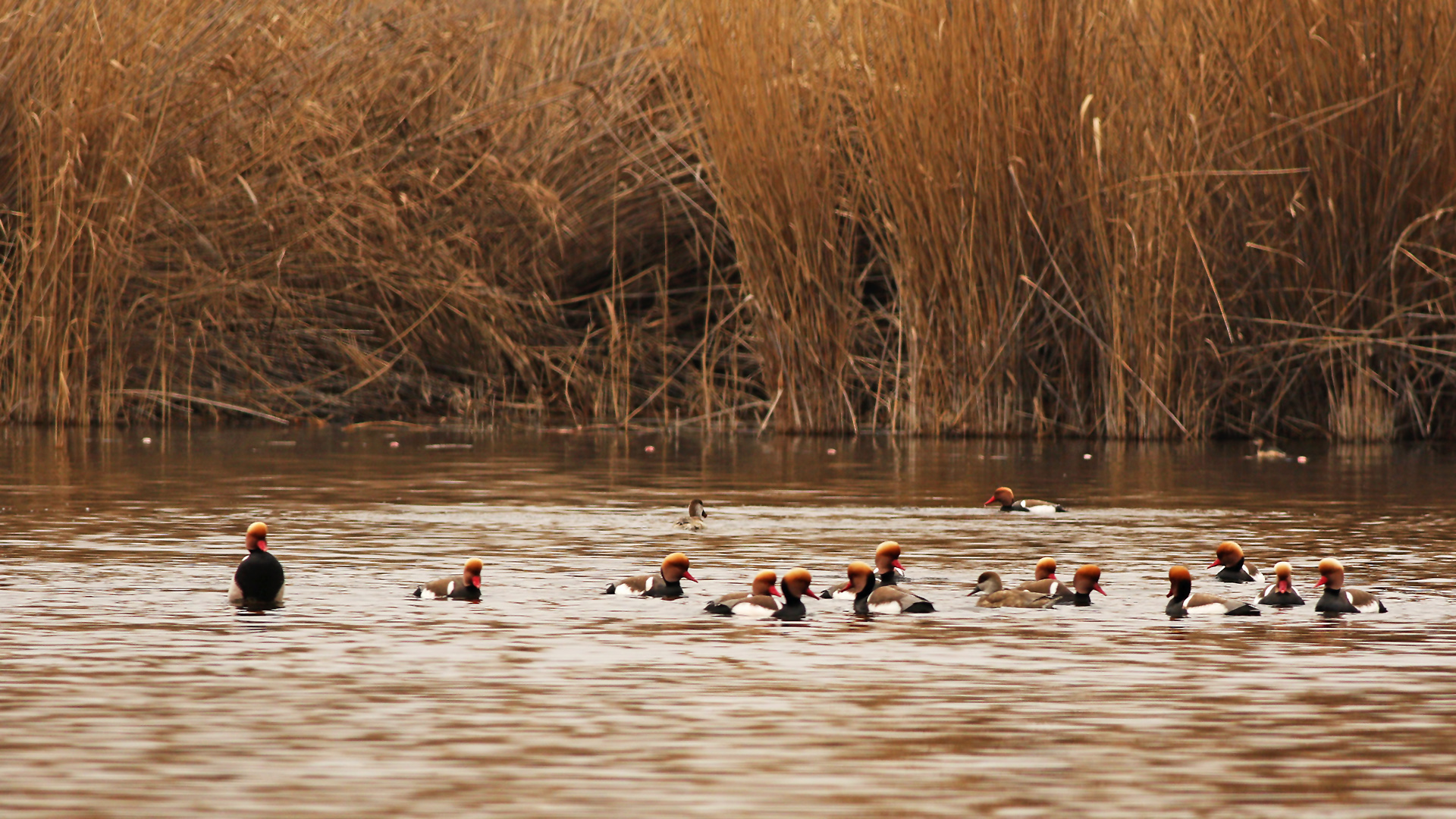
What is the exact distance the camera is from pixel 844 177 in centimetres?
2039

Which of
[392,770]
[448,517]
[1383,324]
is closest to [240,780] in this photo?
[392,770]

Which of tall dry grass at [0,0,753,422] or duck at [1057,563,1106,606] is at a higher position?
tall dry grass at [0,0,753,422]

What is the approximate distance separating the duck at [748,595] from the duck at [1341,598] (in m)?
2.16

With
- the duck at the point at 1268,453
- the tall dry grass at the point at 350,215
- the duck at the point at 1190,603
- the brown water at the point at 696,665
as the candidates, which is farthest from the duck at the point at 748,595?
the tall dry grass at the point at 350,215

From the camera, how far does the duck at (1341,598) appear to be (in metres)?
9.30

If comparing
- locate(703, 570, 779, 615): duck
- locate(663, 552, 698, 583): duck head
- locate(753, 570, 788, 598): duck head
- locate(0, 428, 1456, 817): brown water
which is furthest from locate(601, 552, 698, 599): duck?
locate(753, 570, 788, 598): duck head

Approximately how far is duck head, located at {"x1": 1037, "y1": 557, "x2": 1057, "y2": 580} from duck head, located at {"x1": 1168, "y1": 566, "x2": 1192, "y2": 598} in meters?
0.58

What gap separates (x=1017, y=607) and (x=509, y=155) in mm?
14238

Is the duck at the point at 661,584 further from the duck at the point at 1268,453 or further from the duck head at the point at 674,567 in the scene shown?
the duck at the point at 1268,453

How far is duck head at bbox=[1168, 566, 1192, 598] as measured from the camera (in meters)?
9.34

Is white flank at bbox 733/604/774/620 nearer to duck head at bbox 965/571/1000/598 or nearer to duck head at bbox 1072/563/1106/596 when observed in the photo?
duck head at bbox 965/571/1000/598

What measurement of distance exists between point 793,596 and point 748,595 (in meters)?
0.20

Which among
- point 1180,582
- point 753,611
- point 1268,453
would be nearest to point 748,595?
point 753,611

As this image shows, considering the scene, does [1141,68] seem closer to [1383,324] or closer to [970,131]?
[970,131]
